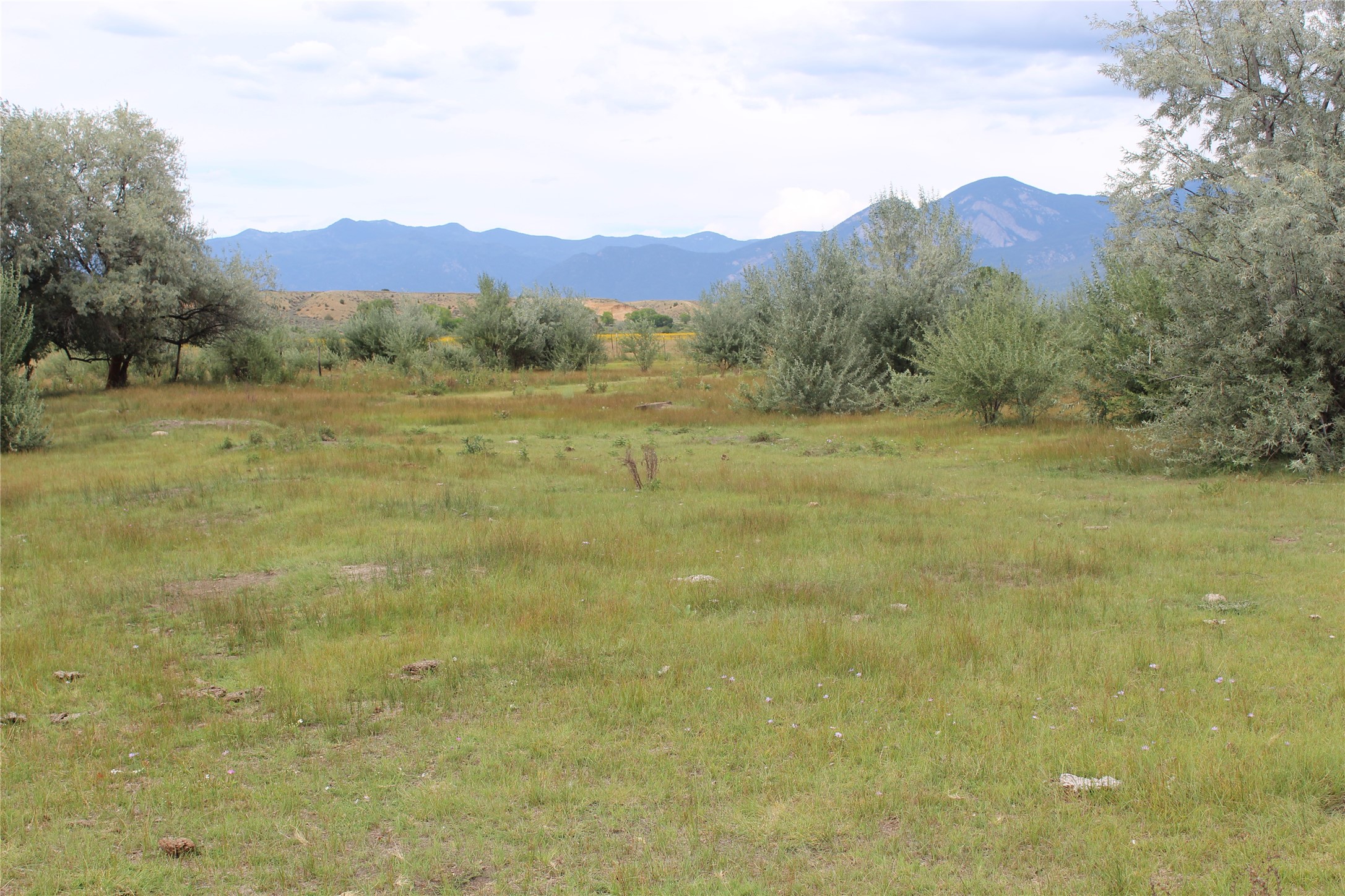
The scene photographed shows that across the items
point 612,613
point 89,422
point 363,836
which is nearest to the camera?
point 363,836

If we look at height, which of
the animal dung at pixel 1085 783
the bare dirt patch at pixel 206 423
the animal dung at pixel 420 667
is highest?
the bare dirt patch at pixel 206 423

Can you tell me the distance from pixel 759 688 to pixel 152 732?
147 inches

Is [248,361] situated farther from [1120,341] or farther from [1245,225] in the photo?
[1245,225]

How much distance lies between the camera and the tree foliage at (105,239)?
88.4ft

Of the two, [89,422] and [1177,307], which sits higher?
[1177,307]

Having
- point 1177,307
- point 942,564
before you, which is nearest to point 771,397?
point 1177,307

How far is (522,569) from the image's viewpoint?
8.90 metres

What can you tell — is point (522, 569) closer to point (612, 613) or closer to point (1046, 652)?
point (612, 613)

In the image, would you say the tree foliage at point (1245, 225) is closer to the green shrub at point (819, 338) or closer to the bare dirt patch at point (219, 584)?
the green shrub at point (819, 338)

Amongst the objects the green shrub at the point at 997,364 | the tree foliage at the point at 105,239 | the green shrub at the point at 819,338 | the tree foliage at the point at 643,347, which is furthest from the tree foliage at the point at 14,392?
the tree foliage at the point at 643,347

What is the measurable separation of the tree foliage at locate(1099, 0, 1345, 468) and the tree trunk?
31616 mm

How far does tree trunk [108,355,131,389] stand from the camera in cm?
3112

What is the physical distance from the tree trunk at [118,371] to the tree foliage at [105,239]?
0.05 m

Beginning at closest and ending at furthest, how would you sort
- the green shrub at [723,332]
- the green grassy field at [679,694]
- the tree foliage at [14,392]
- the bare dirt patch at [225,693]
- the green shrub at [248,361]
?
the green grassy field at [679,694]
the bare dirt patch at [225,693]
the tree foliage at [14,392]
the green shrub at [248,361]
the green shrub at [723,332]
